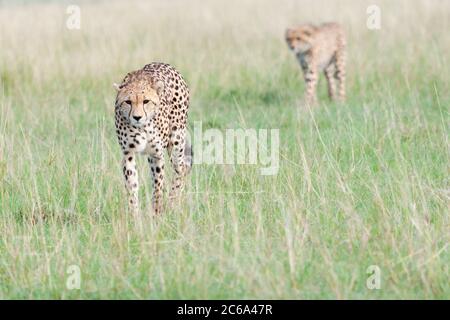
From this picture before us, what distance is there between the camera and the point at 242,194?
220 inches

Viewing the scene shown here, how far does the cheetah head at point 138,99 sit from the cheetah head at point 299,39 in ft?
14.4

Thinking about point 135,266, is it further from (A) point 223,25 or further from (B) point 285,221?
(A) point 223,25

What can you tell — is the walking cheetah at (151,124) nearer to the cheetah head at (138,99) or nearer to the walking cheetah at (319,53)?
the cheetah head at (138,99)

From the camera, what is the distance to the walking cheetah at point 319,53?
31.6 feet

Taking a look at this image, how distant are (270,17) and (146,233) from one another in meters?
9.45

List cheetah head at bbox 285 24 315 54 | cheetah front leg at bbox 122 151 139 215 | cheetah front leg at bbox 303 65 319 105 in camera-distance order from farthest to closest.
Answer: cheetah head at bbox 285 24 315 54, cheetah front leg at bbox 303 65 319 105, cheetah front leg at bbox 122 151 139 215

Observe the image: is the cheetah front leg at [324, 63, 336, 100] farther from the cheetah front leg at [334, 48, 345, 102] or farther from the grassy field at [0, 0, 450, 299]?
the grassy field at [0, 0, 450, 299]

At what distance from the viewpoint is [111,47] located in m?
10.9

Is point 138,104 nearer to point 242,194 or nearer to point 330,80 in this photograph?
point 242,194

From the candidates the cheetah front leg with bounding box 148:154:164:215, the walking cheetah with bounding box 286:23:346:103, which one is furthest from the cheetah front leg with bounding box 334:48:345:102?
the cheetah front leg with bounding box 148:154:164:215

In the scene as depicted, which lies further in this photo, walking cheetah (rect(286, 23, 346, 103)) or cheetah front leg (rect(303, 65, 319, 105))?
walking cheetah (rect(286, 23, 346, 103))

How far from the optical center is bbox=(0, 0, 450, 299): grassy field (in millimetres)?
4281

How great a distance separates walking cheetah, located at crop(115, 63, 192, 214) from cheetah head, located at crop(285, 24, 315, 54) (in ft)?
12.9

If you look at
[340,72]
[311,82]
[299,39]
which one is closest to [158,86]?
[311,82]
